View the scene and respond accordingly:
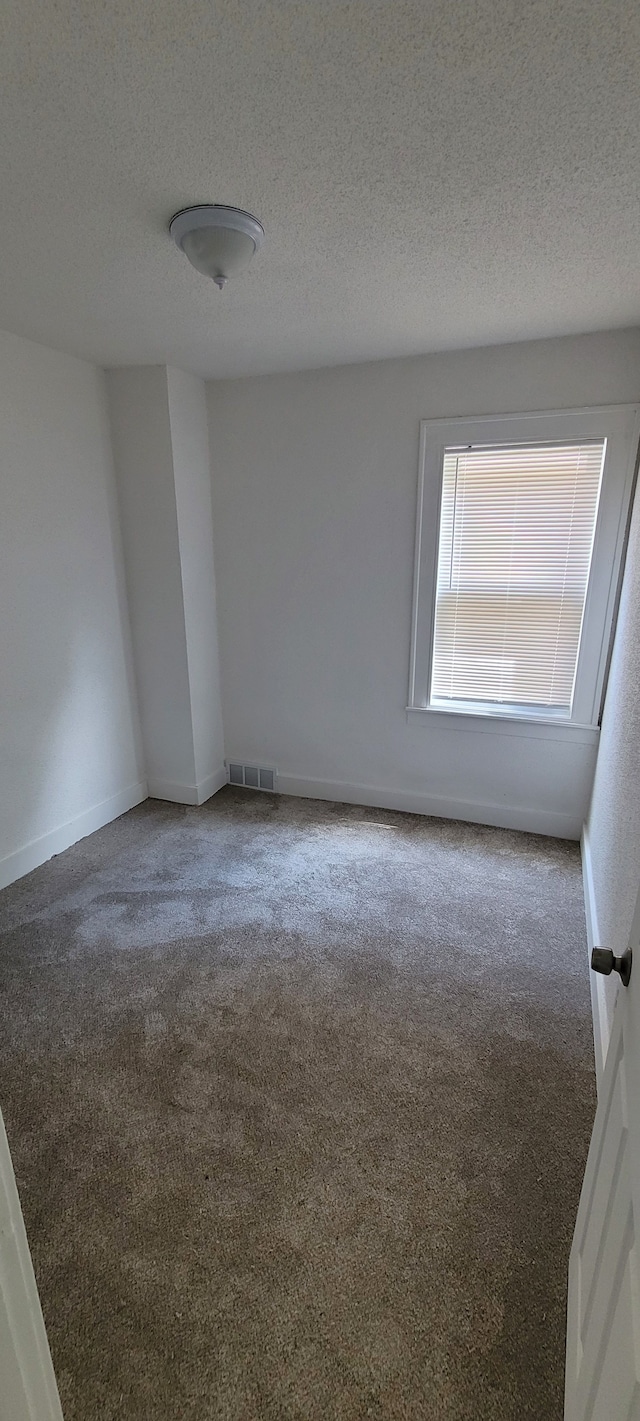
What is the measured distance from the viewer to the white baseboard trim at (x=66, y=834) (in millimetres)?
2743

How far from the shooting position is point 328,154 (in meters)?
1.32

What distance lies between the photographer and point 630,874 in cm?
164

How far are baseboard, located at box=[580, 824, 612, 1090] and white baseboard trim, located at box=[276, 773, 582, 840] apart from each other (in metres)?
0.31

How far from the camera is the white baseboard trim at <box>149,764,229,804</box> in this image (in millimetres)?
3516

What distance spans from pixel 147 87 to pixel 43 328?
1527 mm

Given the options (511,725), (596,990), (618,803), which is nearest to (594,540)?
(511,725)

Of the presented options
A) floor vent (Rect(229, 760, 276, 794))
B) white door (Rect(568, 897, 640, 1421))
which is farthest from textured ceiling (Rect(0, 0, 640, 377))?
floor vent (Rect(229, 760, 276, 794))

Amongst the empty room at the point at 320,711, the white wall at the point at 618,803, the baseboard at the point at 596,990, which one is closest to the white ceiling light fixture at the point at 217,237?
the empty room at the point at 320,711

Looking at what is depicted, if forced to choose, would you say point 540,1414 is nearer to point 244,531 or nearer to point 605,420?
point 605,420

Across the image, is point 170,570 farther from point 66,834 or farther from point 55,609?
point 66,834

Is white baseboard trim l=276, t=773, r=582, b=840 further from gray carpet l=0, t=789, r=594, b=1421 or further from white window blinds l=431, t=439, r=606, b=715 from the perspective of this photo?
white window blinds l=431, t=439, r=606, b=715

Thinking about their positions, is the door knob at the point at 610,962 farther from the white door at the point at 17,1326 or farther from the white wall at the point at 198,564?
the white wall at the point at 198,564

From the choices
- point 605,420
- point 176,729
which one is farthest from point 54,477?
point 605,420

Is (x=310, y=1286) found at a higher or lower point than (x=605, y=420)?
lower
